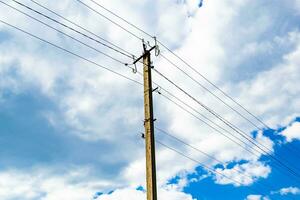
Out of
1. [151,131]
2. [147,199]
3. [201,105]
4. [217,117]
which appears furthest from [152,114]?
[217,117]

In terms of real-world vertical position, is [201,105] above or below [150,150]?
above

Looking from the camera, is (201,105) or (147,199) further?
(201,105)

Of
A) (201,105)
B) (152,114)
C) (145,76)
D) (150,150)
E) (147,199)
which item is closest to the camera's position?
(147,199)

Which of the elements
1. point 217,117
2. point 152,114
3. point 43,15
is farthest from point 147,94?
point 217,117

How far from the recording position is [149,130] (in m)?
15.4

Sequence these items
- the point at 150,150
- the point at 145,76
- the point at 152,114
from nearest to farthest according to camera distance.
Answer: the point at 150,150 < the point at 152,114 < the point at 145,76

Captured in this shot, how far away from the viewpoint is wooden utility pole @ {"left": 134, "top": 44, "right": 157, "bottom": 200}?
14117 millimetres

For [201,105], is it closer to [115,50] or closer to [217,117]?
[217,117]

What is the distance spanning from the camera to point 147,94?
644 inches

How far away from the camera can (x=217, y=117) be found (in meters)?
21.8

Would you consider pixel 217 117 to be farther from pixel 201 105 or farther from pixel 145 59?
pixel 145 59

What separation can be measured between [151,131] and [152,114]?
80 centimetres

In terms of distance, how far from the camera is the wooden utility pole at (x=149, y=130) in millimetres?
14117

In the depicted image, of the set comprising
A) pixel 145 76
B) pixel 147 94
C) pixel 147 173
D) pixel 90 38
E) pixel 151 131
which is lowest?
pixel 147 173
